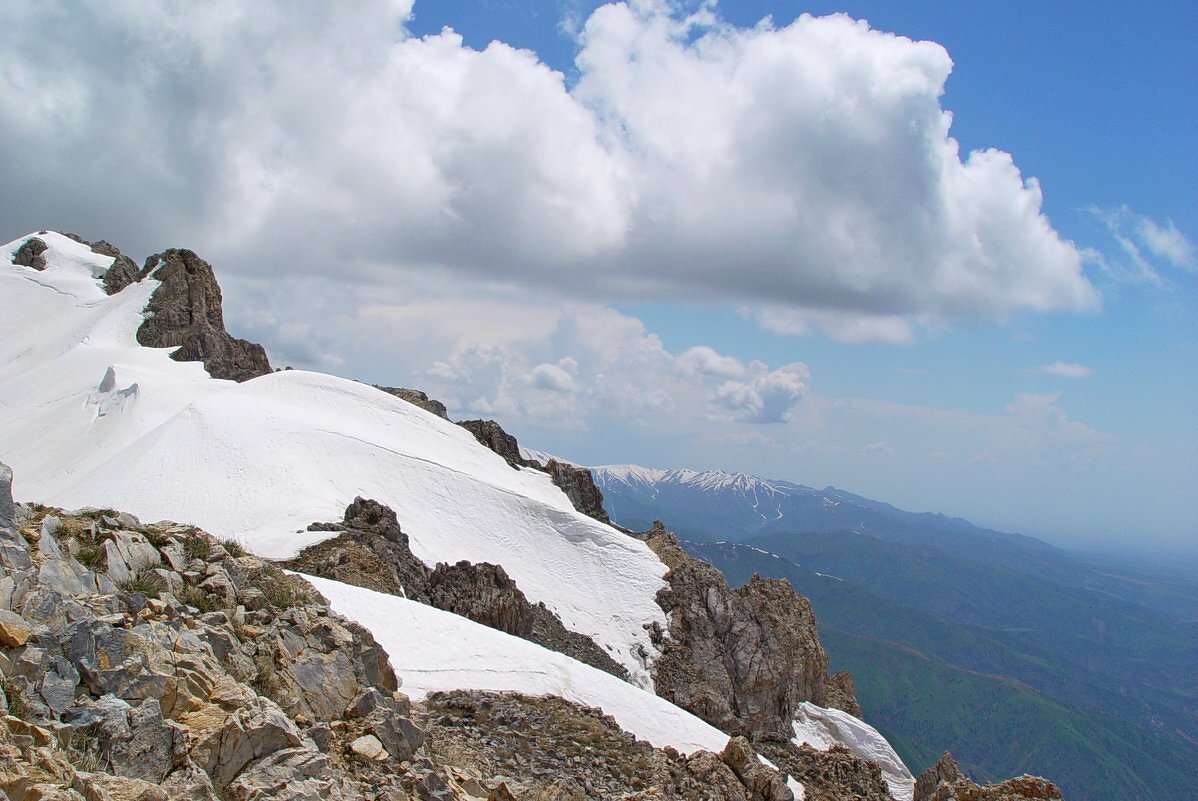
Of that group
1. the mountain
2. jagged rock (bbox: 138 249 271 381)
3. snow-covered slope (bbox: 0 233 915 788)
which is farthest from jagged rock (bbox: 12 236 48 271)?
snow-covered slope (bbox: 0 233 915 788)

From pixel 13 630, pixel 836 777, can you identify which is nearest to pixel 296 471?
pixel 836 777

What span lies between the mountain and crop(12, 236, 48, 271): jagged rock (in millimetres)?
10125

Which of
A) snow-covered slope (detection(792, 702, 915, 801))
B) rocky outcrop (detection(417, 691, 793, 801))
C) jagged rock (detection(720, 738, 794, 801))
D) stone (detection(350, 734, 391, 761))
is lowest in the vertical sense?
snow-covered slope (detection(792, 702, 915, 801))

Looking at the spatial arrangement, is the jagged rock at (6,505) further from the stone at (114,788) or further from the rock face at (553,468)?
the rock face at (553,468)

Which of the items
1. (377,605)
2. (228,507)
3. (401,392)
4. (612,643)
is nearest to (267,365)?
(401,392)

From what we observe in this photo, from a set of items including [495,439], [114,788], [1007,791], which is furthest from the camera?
[495,439]

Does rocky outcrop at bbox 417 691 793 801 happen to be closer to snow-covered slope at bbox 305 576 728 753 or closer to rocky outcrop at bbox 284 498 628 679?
snow-covered slope at bbox 305 576 728 753

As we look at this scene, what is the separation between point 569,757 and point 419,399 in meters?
51.6

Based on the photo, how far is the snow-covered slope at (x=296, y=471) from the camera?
119 ft

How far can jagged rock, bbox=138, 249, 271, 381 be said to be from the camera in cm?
6519

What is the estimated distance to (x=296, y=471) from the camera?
1578 inches

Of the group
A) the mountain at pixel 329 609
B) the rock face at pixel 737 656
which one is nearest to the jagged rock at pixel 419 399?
the mountain at pixel 329 609

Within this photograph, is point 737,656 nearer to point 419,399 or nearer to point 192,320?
point 419,399

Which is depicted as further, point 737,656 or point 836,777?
point 737,656
